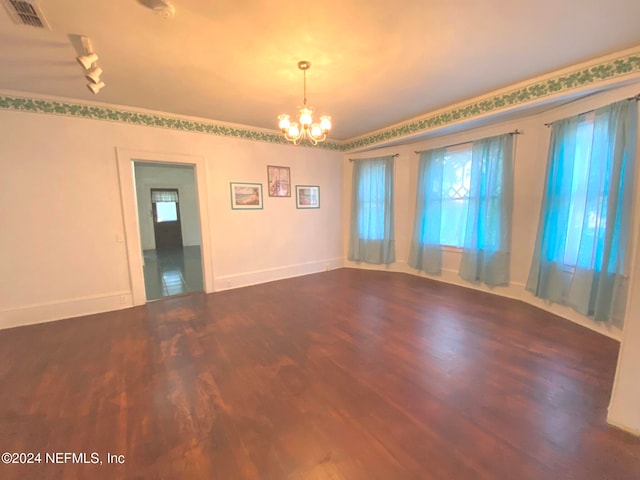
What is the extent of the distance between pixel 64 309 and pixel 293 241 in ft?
11.4

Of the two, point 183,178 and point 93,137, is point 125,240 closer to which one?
point 93,137

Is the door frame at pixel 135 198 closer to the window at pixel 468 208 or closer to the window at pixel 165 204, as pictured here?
the window at pixel 468 208

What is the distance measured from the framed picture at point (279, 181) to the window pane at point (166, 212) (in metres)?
5.81

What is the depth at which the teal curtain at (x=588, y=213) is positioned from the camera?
2574 millimetres

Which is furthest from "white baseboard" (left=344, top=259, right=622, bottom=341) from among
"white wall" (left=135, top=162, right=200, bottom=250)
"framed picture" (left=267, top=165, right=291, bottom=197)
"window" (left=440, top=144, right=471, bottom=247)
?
"white wall" (left=135, top=162, right=200, bottom=250)

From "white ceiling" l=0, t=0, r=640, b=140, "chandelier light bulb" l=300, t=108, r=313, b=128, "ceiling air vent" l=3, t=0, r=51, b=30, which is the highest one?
"white ceiling" l=0, t=0, r=640, b=140

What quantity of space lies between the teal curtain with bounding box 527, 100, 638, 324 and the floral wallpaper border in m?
0.38

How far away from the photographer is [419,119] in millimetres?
4125

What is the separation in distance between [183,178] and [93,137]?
18.9 ft

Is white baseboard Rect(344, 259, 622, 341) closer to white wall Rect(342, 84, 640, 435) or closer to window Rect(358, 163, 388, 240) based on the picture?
white wall Rect(342, 84, 640, 435)

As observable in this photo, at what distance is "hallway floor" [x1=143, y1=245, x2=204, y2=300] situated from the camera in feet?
14.7

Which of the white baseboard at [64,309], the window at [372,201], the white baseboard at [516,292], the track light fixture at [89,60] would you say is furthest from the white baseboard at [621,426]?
the white baseboard at [64,309]

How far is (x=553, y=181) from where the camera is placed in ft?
10.6

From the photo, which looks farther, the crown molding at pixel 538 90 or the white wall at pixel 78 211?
the white wall at pixel 78 211
